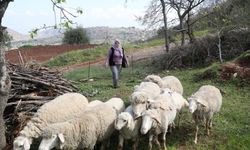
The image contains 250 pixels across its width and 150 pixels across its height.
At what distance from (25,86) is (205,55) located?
1147 cm

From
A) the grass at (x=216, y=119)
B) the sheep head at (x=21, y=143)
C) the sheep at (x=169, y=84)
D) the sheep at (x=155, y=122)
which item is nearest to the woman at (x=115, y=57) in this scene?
the grass at (x=216, y=119)

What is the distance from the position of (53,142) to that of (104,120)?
4.60ft

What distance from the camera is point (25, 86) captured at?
12.0 meters

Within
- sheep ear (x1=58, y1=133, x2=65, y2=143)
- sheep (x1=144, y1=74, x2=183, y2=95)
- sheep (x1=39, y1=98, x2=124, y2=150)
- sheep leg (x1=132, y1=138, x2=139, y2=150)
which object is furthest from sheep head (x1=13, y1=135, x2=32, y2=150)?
sheep (x1=144, y1=74, x2=183, y2=95)

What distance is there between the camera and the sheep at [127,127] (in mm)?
8984

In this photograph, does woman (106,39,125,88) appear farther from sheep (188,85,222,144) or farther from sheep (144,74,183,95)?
sheep (188,85,222,144)

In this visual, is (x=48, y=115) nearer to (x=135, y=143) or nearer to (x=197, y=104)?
(x=135, y=143)

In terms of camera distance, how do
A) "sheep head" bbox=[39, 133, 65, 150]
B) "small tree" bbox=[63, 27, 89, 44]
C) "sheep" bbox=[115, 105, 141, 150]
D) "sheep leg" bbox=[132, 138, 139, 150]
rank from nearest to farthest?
"sheep head" bbox=[39, 133, 65, 150] < "sheep" bbox=[115, 105, 141, 150] < "sheep leg" bbox=[132, 138, 139, 150] < "small tree" bbox=[63, 27, 89, 44]

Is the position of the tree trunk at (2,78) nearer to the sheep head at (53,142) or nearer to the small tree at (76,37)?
the sheep head at (53,142)

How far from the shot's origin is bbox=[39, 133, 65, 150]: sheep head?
328 inches

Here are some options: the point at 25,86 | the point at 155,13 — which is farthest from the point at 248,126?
the point at 155,13

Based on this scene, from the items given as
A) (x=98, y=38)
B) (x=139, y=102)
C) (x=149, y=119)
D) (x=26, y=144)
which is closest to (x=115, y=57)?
(x=139, y=102)

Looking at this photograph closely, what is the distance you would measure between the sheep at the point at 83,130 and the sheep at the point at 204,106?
1.94 meters

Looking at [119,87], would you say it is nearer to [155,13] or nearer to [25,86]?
[25,86]
